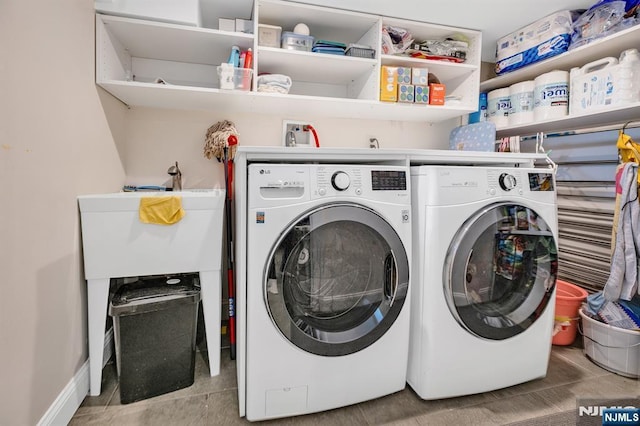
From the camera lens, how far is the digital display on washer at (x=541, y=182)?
1.43 metres

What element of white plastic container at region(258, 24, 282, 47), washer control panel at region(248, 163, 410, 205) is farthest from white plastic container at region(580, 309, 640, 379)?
white plastic container at region(258, 24, 282, 47)

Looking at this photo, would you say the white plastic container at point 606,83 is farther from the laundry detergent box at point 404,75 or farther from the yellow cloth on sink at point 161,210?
the yellow cloth on sink at point 161,210

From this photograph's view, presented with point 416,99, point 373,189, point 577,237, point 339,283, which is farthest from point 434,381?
point 416,99

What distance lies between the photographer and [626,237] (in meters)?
1.54

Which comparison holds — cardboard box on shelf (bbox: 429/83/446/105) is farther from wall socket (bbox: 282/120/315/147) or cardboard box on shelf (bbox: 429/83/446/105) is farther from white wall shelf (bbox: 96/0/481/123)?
wall socket (bbox: 282/120/315/147)

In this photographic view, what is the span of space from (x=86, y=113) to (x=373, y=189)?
4.41ft

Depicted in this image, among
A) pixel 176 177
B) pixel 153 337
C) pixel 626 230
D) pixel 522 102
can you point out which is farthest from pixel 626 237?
pixel 176 177

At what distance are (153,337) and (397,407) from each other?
1126mm

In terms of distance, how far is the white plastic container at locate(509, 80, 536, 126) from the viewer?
2112 millimetres

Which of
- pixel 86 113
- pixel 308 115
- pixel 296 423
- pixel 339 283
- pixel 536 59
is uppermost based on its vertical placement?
pixel 536 59

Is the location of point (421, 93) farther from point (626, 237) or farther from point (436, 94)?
point (626, 237)

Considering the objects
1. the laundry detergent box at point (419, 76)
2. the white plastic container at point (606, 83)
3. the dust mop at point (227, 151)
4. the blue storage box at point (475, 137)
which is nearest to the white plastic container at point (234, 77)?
the dust mop at point (227, 151)

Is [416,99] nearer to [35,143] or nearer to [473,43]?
[473,43]

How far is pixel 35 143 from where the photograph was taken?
105 cm
